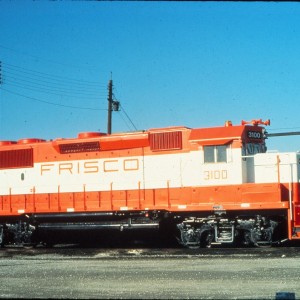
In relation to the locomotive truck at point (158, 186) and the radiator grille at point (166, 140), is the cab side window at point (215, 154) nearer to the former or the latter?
the locomotive truck at point (158, 186)

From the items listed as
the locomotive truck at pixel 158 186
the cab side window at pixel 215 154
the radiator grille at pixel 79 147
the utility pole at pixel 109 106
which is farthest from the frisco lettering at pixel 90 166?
the utility pole at pixel 109 106

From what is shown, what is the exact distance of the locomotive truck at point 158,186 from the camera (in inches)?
713

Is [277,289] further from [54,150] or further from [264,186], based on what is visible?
[54,150]

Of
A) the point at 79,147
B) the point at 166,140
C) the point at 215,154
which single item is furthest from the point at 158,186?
the point at 79,147

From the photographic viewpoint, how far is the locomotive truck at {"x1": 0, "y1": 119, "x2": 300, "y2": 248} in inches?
713

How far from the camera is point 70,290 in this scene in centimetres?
1074

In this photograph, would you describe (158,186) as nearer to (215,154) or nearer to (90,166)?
(215,154)

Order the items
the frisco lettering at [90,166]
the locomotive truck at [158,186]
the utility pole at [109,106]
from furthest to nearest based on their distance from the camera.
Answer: the utility pole at [109,106], the frisco lettering at [90,166], the locomotive truck at [158,186]

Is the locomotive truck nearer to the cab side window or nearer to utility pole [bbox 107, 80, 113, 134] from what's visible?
the cab side window

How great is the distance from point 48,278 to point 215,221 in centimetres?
741

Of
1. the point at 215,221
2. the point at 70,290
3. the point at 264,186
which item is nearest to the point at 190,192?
the point at 215,221

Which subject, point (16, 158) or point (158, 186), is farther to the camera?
point (16, 158)

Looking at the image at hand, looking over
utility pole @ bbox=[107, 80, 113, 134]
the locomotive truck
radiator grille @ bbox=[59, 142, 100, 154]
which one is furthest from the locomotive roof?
utility pole @ bbox=[107, 80, 113, 134]

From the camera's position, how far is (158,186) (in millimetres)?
19438
